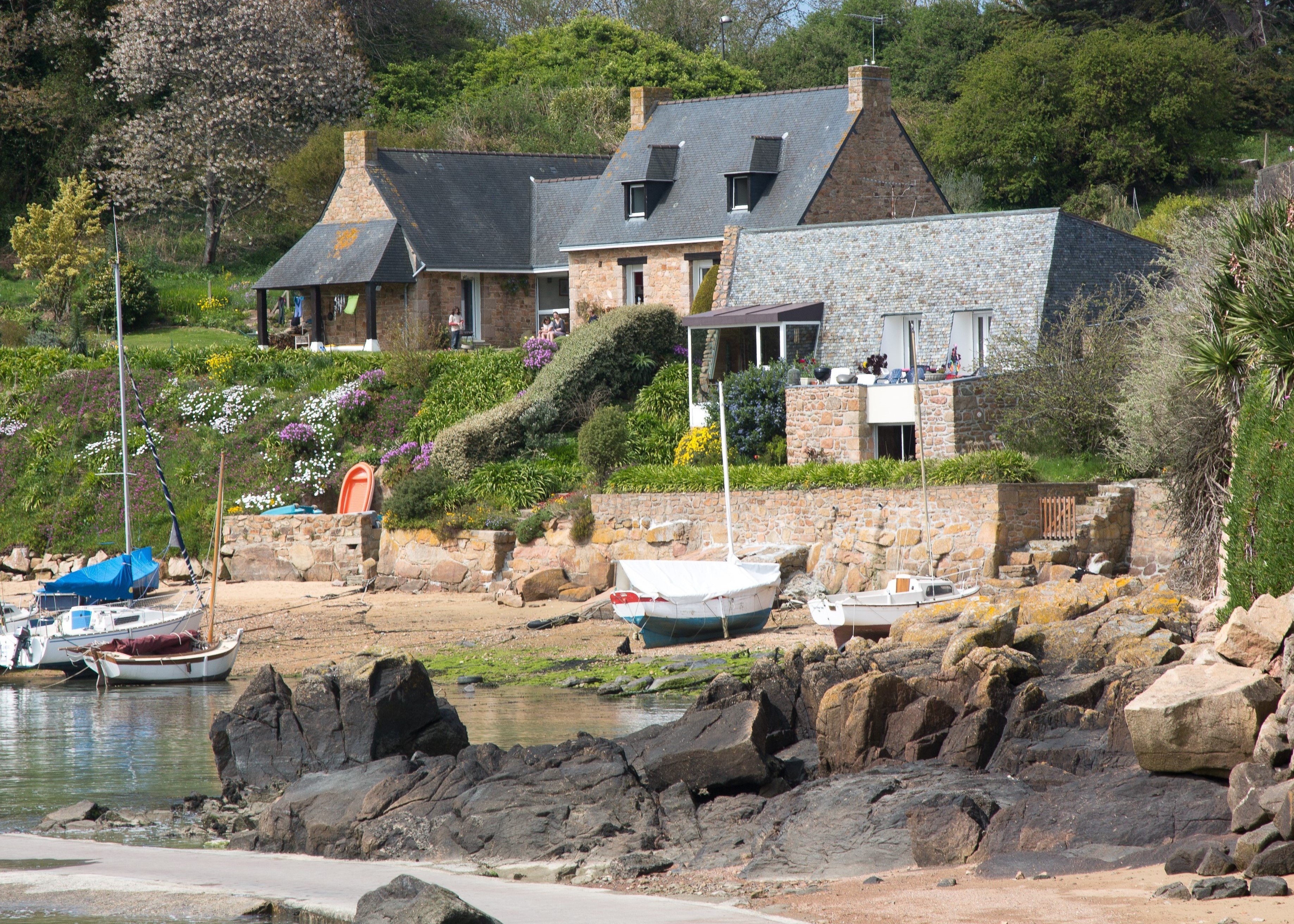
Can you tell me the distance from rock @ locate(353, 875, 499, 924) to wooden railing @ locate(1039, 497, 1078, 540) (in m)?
18.4

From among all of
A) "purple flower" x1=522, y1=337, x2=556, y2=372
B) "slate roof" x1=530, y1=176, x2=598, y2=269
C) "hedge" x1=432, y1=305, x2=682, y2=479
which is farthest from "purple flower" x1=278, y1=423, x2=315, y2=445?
"slate roof" x1=530, y1=176, x2=598, y2=269

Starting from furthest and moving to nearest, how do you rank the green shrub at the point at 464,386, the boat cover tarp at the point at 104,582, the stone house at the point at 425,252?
the stone house at the point at 425,252 → the green shrub at the point at 464,386 → the boat cover tarp at the point at 104,582

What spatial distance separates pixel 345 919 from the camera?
11.8 meters

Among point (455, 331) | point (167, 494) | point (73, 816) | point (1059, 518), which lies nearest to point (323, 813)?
point (73, 816)

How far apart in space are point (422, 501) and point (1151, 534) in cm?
1618

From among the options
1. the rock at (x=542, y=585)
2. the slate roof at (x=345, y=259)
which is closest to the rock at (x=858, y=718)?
the rock at (x=542, y=585)

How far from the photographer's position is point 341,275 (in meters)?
42.8

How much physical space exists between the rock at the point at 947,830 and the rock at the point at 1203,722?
159 cm

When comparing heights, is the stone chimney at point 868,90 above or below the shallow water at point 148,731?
above

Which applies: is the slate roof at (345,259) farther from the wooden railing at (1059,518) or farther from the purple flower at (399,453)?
the wooden railing at (1059,518)

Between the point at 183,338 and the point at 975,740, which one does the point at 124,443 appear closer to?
the point at 183,338

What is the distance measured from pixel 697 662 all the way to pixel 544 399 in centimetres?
1315

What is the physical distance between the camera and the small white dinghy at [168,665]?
86.9ft

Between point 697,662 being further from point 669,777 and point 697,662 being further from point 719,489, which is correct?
point 669,777
